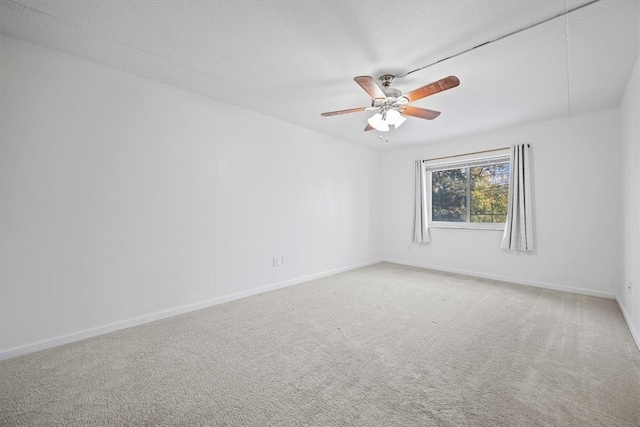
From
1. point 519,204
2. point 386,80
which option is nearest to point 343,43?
point 386,80

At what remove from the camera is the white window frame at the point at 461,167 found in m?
4.43

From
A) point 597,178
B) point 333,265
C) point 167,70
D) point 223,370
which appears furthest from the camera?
point 333,265

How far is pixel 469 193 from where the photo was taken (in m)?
4.84

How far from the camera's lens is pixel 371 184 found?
561 cm

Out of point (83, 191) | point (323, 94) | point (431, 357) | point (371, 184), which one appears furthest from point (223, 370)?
point (371, 184)

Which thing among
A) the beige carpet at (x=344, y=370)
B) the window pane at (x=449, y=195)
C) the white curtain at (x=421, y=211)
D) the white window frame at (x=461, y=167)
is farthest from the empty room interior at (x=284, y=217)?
the white curtain at (x=421, y=211)

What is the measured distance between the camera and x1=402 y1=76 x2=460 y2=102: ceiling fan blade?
2.04 meters

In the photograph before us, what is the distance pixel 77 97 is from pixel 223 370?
2.53 m

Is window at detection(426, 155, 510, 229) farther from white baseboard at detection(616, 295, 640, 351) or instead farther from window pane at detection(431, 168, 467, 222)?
white baseboard at detection(616, 295, 640, 351)

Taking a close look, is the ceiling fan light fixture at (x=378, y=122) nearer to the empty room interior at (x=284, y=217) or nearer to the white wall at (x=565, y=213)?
the empty room interior at (x=284, y=217)

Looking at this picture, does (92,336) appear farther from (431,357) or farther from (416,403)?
(431,357)

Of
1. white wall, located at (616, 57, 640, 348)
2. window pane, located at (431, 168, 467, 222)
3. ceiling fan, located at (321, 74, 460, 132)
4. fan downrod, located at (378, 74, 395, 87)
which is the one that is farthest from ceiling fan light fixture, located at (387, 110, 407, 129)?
window pane, located at (431, 168, 467, 222)

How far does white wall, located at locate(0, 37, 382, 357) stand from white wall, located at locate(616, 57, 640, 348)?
11.7ft

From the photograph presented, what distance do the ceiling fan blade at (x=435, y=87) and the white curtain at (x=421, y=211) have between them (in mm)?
2972
